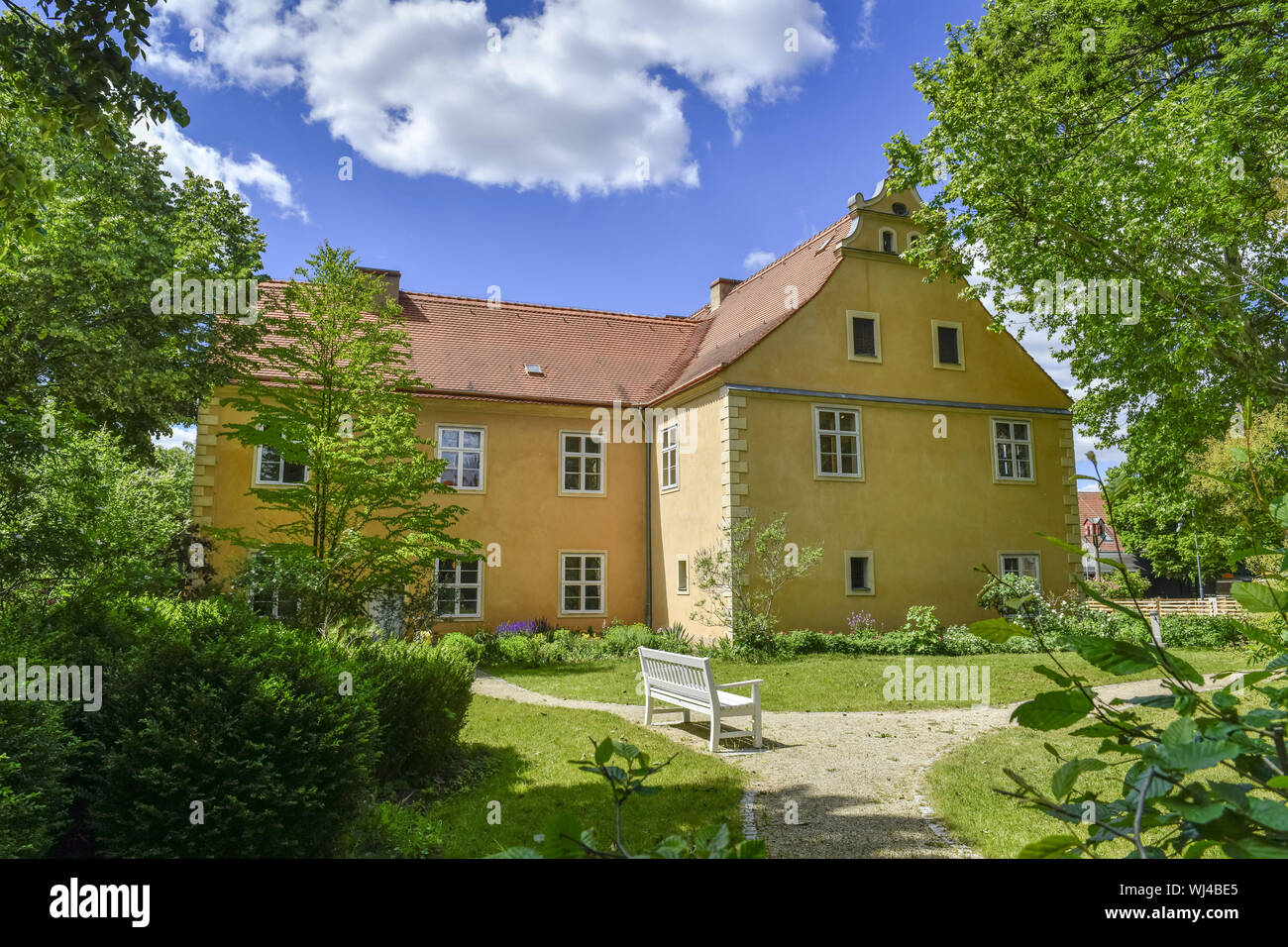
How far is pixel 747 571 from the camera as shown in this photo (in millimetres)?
17375

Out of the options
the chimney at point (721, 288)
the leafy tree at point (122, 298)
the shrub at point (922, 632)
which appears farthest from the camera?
the chimney at point (721, 288)

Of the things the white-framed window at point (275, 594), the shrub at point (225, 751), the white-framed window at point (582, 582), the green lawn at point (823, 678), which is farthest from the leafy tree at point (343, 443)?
the shrub at point (225, 751)

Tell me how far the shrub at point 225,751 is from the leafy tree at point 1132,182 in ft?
40.0

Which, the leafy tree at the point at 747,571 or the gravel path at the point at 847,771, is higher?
the leafy tree at the point at 747,571

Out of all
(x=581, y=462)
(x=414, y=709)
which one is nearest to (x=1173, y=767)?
(x=414, y=709)

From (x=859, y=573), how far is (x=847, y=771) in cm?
1181

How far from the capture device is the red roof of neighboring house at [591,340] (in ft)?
67.6

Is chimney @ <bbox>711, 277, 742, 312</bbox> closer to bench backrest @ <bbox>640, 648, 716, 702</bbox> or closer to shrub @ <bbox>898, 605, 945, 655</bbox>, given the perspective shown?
shrub @ <bbox>898, 605, 945, 655</bbox>

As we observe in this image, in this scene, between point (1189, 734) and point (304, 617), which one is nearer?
point (1189, 734)

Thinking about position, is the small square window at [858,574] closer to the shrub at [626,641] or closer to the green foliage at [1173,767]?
the shrub at [626,641]
